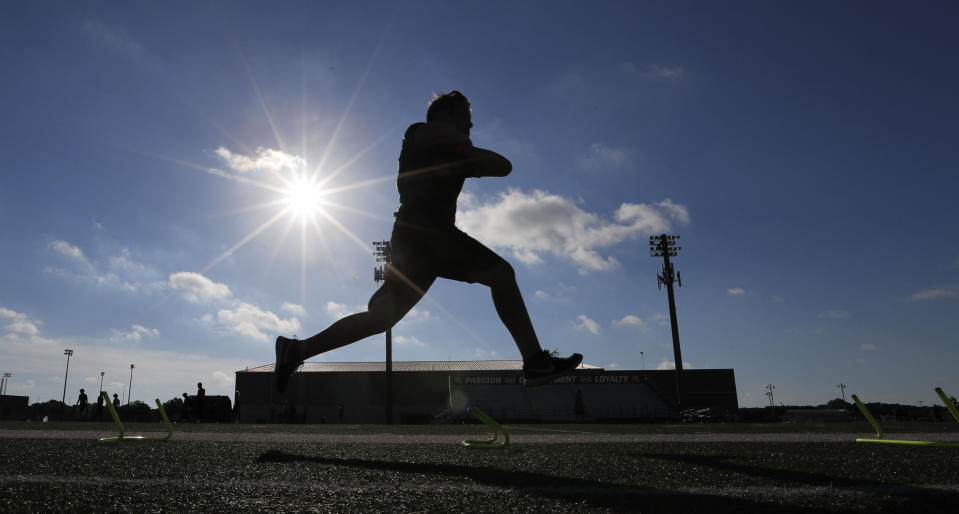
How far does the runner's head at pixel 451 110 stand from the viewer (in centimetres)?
360

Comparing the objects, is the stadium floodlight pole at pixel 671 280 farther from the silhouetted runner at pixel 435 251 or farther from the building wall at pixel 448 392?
the silhouetted runner at pixel 435 251

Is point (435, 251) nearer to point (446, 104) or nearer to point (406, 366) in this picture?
point (446, 104)

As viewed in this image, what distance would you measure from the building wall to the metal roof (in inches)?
59.9

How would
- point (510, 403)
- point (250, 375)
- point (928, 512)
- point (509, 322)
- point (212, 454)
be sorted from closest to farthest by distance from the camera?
point (928, 512)
point (212, 454)
point (509, 322)
point (510, 403)
point (250, 375)

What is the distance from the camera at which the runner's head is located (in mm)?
3600

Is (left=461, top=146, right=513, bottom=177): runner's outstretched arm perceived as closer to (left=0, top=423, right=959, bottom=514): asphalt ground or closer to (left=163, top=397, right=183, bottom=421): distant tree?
(left=0, top=423, right=959, bottom=514): asphalt ground

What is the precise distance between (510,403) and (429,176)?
135ft

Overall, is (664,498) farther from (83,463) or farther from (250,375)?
(250,375)

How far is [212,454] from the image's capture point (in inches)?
114

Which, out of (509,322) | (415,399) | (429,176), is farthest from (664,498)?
(415,399)

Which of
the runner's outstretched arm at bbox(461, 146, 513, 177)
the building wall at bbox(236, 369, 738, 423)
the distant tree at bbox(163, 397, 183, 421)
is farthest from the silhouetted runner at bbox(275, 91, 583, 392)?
the building wall at bbox(236, 369, 738, 423)

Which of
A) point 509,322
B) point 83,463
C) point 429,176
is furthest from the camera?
point 509,322

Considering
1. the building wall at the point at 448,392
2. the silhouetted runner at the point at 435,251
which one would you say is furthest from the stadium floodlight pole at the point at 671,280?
the silhouetted runner at the point at 435,251

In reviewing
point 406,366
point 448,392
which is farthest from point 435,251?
point 406,366
